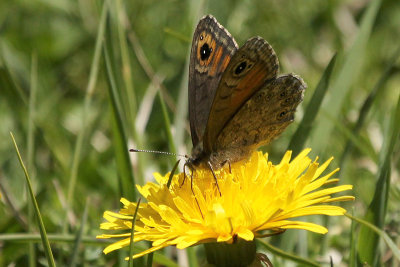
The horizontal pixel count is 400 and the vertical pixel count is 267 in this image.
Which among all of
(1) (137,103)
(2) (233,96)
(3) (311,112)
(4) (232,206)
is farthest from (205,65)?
(1) (137,103)

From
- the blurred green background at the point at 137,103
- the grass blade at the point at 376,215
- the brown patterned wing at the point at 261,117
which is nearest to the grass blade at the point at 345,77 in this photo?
the blurred green background at the point at 137,103

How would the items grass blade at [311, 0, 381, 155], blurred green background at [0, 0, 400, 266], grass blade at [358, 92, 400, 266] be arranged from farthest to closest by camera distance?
1. grass blade at [311, 0, 381, 155]
2. blurred green background at [0, 0, 400, 266]
3. grass blade at [358, 92, 400, 266]

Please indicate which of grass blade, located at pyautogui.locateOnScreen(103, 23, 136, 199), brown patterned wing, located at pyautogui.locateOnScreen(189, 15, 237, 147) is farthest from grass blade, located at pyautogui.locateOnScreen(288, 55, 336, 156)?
grass blade, located at pyautogui.locateOnScreen(103, 23, 136, 199)

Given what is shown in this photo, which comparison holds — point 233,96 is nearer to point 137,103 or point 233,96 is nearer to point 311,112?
point 311,112

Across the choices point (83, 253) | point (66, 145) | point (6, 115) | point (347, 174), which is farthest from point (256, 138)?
point (6, 115)

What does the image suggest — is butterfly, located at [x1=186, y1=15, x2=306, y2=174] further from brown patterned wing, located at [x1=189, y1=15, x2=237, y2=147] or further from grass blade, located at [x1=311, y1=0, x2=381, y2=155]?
grass blade, located at [x1=311, y1=0, x2=381, y2=155]

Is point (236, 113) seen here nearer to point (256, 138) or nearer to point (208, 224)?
point (256, 138)
